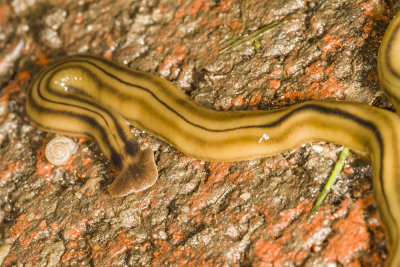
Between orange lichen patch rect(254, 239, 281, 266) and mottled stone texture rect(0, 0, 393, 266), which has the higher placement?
mottled stone texture rect(0, 0, 393, 266)

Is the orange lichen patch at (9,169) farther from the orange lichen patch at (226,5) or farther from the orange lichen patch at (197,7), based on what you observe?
the orange lichen patch at (226,5)

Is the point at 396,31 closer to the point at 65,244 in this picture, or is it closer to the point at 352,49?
the point at 352,49

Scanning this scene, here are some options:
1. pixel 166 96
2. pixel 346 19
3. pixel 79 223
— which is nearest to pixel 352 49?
pixel 346 19

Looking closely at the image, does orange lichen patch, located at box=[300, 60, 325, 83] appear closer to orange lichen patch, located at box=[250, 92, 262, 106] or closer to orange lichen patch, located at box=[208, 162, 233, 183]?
orange lichen patch, located at box=[250, 92, 262, 106]

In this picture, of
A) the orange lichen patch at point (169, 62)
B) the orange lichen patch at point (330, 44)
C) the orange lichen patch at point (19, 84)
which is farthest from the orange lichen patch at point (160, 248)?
the orange lichen patch at point (19, 84)

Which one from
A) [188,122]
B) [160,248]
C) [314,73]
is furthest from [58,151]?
[314,73]

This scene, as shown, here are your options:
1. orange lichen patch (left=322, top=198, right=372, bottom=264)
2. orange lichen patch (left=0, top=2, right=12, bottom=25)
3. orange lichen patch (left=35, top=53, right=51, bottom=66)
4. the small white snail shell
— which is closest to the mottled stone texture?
orange lichen patch (left=322, top=198, right=372, bottom=264)
